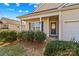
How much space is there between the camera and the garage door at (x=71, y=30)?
575cm

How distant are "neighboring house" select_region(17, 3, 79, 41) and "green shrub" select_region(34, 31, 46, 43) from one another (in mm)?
182

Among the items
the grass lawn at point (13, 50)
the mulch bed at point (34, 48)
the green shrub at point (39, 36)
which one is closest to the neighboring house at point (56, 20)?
the green shrub at point (39, 36)

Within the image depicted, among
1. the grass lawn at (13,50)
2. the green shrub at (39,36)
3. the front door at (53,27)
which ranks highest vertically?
the front door at (53,27)

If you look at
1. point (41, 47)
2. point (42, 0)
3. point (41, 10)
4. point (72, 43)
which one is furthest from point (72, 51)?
point (41, 10)

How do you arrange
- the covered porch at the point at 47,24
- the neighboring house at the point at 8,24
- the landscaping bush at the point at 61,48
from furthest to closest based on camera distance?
the covered porch at the point at 47,24, the neighboring house at the point at 8,24, the landscaping bush at the point at 61,48

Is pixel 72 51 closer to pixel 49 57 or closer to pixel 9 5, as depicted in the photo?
pixel 49 57

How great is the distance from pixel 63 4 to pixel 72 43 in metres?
1.45

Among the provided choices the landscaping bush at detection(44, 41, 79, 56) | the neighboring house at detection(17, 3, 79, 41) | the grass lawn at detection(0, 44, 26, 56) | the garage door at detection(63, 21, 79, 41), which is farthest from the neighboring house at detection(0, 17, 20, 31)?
the garage door at detection(63, 21, 79, 41)

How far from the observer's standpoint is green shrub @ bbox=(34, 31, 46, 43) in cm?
580

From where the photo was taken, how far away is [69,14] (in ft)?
20.3

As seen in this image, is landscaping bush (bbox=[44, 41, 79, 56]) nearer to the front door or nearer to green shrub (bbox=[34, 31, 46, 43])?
green shrub (bbox=[34, 31, 46, 43])

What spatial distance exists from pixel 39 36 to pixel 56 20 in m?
1.08

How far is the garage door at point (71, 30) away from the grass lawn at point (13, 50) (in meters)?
1.53

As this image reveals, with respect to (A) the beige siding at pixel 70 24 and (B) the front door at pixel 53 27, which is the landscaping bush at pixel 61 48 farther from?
(B) the front door at pixel 53 27
